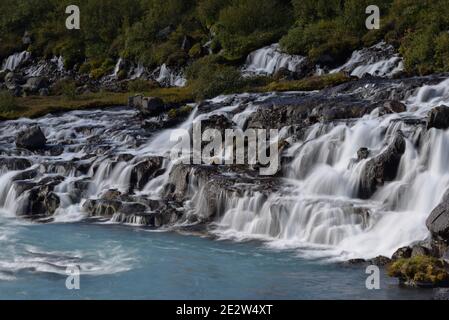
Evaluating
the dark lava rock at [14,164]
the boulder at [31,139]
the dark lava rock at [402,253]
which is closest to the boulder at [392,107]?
the dark lava rock at [402,253]

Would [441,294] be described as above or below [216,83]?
below

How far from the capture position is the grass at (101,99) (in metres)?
44.0

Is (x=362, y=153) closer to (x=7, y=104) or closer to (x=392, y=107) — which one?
(x=392, y=107)

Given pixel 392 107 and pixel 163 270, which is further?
pixel 392 107

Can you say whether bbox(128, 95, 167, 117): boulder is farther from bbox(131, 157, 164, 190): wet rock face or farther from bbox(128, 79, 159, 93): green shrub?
bbox(128, 79, 159, 93): green shrub

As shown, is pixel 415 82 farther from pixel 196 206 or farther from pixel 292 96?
pixel 196 206

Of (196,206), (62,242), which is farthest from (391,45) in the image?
(62,242)

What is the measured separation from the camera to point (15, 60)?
77.1 metres

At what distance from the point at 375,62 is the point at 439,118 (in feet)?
65.1

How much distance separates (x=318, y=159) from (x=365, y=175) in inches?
126

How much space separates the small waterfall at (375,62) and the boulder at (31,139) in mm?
19505

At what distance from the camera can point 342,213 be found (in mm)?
25531

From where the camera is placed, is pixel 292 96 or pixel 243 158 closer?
pixel 243 158

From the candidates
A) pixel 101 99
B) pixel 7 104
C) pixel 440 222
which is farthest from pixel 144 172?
pixel 101 99
